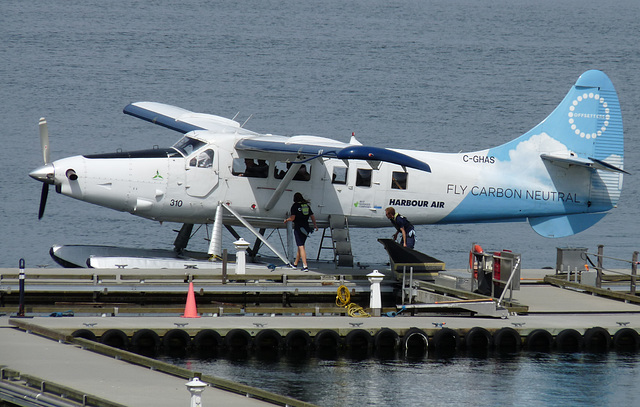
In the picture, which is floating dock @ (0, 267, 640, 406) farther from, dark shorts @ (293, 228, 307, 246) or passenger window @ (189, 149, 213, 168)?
passenger window @ (189, 149, 213, 168)

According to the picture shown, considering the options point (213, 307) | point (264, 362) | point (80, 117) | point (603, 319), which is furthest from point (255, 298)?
point (80, 117)

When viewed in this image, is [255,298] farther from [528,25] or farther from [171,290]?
[528,25]

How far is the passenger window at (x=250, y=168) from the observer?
19.5 m

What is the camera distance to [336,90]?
5034cm

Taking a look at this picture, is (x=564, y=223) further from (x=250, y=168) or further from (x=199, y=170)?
(x=199, y=170)

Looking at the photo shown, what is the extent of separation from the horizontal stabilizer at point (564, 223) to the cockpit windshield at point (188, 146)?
698cm

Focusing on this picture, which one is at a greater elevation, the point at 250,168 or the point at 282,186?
the point at 250,168

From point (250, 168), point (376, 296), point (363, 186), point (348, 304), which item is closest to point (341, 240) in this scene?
point (363, 186)

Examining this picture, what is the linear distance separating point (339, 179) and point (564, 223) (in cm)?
486

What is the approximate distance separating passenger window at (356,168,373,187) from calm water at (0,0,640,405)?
551 cm

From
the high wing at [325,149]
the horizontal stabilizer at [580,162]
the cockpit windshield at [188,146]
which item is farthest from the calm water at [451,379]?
the cockpit windshield at [188,146]

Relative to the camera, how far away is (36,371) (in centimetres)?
1237

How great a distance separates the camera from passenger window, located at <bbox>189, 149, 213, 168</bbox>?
1934cm

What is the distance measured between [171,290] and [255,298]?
154 centimetres
